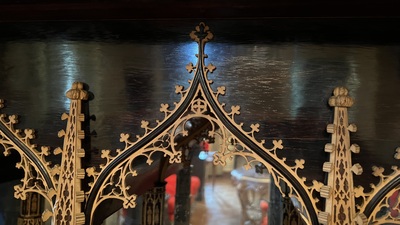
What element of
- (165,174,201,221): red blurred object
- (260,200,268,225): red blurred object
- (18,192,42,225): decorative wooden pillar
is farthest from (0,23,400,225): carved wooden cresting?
(260,200,268,225): red blurred object

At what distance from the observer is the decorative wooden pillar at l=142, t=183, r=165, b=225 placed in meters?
1.79

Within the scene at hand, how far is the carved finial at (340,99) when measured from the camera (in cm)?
91

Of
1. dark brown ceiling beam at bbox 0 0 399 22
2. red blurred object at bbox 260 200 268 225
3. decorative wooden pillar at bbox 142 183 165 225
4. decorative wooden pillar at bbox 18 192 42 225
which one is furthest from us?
red blurred object at bbox 260 200 268 225

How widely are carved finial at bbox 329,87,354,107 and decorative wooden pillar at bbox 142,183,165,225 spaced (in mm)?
1086

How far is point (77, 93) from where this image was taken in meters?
1.01

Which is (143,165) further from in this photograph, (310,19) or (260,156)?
(310,19)

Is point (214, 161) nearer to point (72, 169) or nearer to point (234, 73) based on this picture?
point (234, 73)

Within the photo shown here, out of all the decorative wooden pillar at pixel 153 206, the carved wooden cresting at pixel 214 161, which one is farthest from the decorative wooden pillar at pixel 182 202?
the carved wooden cresting at pixel 214 161

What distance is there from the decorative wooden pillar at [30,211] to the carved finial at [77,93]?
0.65 m

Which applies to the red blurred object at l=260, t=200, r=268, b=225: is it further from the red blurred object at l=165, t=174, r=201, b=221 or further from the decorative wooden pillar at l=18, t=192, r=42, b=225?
the decorative wooden pillar at l=18, t=192, r=42, b=225

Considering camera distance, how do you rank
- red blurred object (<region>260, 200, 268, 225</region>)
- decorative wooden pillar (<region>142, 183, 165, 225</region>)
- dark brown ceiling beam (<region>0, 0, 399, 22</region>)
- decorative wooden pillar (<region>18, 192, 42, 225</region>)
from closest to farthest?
dark brown ceiling beam (<region>0, 0, 399, 22</region>) → decorative wooden pillar (<region>18, 192, 42, 225</region>) → decorative wooden pillar (<region>142, 183, 165, 225</region>) → red blurred object (<region>260, 200, 268, 225</region>)

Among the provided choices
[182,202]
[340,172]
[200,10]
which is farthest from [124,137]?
[182,202]

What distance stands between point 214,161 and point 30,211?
904 mm

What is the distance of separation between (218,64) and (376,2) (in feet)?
1.23
